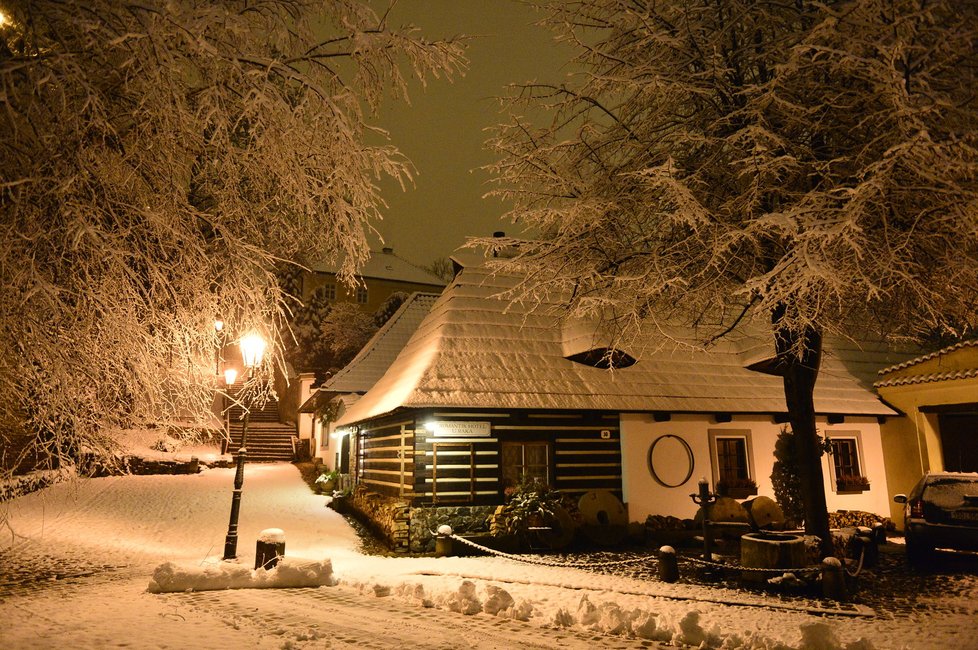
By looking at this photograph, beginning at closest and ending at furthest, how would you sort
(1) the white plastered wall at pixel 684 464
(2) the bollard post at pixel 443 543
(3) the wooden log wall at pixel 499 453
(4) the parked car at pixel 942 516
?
(4) the parked car at pixel 942 516 < (2) the bollard post at pixel 443 543 < (3) the wooden log wall at pixel 499 453 < (1) the white plastered wall at pixel 684 464

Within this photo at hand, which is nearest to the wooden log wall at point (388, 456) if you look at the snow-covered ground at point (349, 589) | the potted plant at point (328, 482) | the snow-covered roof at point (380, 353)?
the snow-covered ground at point (349, 589)

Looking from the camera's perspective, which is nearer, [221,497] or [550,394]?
[550,394]

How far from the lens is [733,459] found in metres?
15.1

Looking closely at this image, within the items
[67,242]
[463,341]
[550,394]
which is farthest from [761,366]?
[67,242]

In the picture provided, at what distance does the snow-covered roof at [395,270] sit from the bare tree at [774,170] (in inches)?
1633

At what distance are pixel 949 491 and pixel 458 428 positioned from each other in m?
8.86

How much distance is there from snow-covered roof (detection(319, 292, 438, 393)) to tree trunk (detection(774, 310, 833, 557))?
611 inches

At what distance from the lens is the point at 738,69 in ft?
30.3

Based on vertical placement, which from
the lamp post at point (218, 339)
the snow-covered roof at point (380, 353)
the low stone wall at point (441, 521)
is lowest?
the low stone wall at point (441, 521)

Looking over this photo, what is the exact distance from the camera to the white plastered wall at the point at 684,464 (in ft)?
45.6

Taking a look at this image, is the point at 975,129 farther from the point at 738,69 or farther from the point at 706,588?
the point at 706,588

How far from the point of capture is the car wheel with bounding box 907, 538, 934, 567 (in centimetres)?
1004

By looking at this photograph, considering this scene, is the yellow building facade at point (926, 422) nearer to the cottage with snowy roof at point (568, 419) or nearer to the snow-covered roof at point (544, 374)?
the cottage with snowy roof at point (568, 419)

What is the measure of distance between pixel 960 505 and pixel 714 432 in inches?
215
